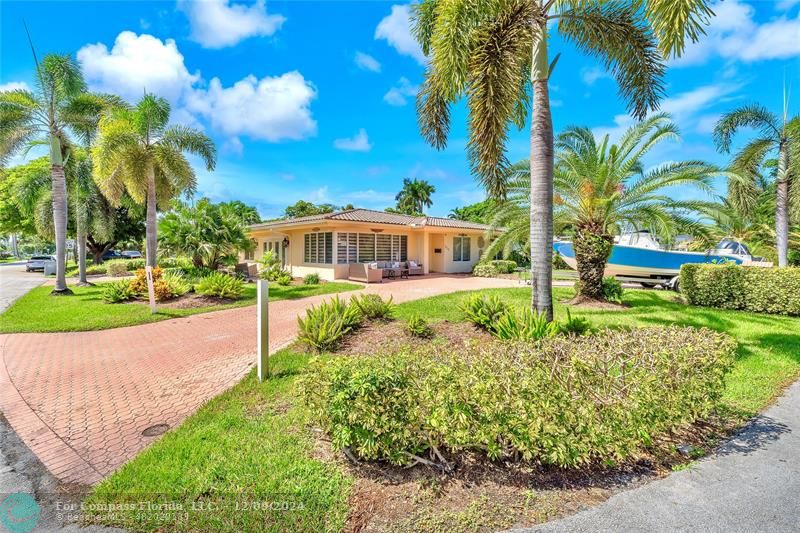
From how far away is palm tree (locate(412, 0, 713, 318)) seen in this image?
609 cm

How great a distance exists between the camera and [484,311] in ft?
24.6

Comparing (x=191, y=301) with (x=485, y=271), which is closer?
(x=191, y=301)

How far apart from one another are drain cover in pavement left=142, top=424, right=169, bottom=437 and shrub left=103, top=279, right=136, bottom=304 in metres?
11.1

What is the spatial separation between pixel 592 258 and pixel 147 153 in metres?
17.5

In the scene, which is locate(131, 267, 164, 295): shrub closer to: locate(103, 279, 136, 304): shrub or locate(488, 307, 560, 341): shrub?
locate(103, 279, 136, 304): shrub

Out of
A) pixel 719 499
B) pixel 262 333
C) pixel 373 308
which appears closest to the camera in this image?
pixel 719 499

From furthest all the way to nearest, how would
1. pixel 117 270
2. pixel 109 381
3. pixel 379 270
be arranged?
pixel 117 270
pixel 379 270
pixel 109 381

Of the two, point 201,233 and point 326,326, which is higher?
point 201,233

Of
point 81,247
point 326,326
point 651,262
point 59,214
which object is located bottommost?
point 326,326

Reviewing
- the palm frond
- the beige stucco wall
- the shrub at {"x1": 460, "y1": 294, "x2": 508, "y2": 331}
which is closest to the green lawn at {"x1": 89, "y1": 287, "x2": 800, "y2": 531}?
the shrub at {"x1": 460, "y1": 294, "x2": 508, "y2": 331}

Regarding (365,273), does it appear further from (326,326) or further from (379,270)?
(326,326)

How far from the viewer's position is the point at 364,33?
35.3 ft

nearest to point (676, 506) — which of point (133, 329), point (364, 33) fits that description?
point (133, 329)

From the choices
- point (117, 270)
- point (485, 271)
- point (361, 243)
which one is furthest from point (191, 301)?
point (117, 270)
